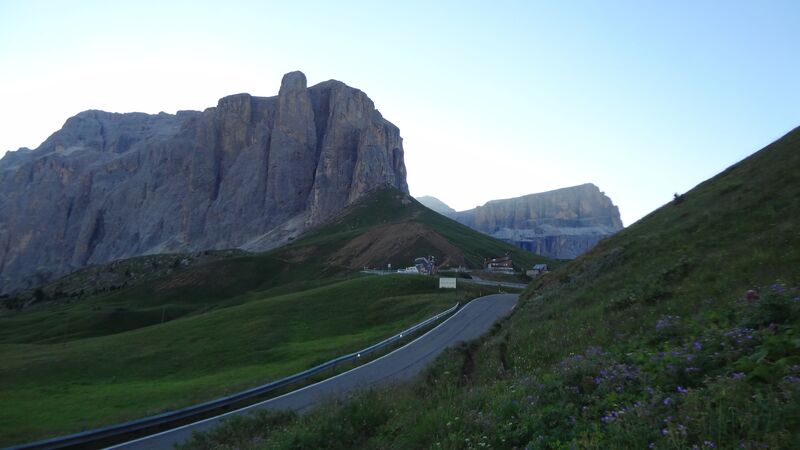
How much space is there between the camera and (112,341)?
48.5 m

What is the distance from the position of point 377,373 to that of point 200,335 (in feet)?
93.5

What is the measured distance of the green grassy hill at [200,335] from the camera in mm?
24953

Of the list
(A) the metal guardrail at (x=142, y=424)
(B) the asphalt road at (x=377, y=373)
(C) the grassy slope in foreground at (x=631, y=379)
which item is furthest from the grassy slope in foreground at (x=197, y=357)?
(C) the grassy slope in foreground at (x=631, y=379)

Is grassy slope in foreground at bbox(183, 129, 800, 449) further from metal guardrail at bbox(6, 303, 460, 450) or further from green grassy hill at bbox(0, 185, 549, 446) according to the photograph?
green grassy hill at bbox(0, 185, 549, 446)

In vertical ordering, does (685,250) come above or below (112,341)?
above

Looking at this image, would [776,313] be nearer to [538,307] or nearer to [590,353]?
[590,353]

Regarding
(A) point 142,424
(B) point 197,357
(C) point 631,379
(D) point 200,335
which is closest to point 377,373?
(A) point 142,424

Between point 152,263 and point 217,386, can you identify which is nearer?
point 217,386

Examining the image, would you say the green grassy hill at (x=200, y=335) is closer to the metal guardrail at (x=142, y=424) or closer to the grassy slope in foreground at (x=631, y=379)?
the metal guardrail at (x=142, y=424)

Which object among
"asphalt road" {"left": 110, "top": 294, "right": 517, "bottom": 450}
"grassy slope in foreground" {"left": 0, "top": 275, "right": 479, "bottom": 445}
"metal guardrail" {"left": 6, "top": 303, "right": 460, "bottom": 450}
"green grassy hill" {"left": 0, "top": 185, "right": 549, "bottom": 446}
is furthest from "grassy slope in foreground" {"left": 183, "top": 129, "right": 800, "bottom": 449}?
"green grassy hill" {"left": 0, "top": 185, "right": 549, "bottom": 446}

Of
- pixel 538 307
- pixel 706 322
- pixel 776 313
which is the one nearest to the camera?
pixel 776 313

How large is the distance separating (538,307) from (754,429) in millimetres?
19627

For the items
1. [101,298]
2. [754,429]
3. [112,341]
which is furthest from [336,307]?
[101,298]

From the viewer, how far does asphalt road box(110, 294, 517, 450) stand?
614 inches
